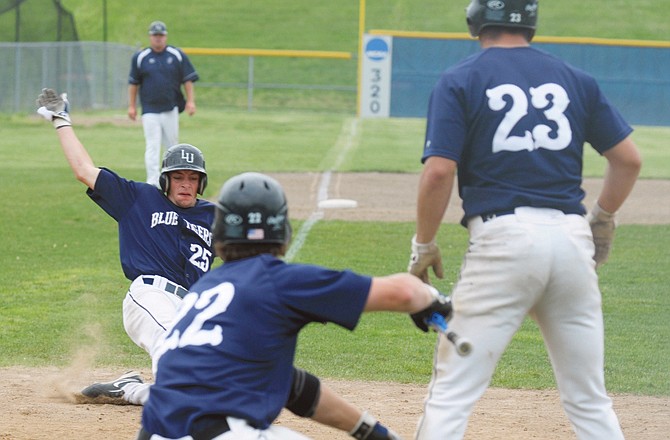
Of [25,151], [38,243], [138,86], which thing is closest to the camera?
[38,243]

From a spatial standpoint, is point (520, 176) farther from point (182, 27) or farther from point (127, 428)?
point (182, 27)

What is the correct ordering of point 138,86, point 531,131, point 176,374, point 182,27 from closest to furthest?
point 176,374, point 531,131, point 138,86, point 182,27

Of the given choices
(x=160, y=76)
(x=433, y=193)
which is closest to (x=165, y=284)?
(x=433, y=193)

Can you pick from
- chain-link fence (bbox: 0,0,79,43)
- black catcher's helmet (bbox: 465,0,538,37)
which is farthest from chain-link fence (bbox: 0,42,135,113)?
black catcher's helmet (bbox: 465,0,538,37)

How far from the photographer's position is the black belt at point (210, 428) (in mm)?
3355

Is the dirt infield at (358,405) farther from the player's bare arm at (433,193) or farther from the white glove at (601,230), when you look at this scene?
the player's bare arm at (433,193)

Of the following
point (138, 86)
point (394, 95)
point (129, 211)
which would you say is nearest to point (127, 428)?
point (129, 211)

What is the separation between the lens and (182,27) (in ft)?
159

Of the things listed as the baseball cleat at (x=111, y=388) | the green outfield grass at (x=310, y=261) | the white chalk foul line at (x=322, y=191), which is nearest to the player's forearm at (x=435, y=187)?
the baseball cleat at (x=111, y=388)

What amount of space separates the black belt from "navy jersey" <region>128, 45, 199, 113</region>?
1163cm

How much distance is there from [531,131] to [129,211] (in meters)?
2.61

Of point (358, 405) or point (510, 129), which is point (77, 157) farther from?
point (510, 129)

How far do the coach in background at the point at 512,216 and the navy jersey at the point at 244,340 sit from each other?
2.26 ft

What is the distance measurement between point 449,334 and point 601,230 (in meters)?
1.10
